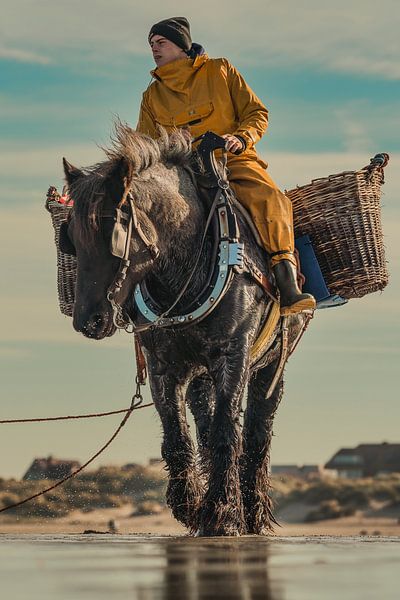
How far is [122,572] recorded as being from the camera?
661 centimetres

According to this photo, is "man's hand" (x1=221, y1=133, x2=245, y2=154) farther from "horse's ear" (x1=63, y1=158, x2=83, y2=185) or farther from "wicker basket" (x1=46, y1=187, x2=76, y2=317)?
"wicker basket" (x1=46, y1=187, x2=76, y2=317)

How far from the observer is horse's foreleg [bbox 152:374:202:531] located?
33.8ft

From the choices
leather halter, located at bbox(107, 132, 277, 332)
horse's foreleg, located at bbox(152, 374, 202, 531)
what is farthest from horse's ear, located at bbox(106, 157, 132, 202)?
horse's foreleg, located at bbox(152, 374, 202, 531)

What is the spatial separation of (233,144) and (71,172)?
1488mm

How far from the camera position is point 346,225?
12047 millimetres

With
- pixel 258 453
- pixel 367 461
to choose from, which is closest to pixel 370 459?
pixel 367 461

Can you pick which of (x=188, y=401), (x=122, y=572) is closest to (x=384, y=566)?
(x=122, y=572)

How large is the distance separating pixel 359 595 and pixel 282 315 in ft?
17.8

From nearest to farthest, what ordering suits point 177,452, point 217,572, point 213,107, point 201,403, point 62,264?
point 217,572
point 177,452
point 213,107
point 201,403
point 62,264

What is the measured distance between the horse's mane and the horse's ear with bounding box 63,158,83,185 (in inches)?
1.9

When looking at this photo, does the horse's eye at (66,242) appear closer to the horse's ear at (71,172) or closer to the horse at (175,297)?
the horse at (175,297)

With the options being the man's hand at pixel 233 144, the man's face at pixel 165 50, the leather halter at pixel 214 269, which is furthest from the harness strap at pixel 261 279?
the man's face at pixel 165 50

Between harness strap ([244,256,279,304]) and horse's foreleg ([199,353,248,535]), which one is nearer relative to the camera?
horse's foreleg ([199,353,248,535])

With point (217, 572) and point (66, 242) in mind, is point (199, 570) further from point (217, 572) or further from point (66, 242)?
point (66, 242)
